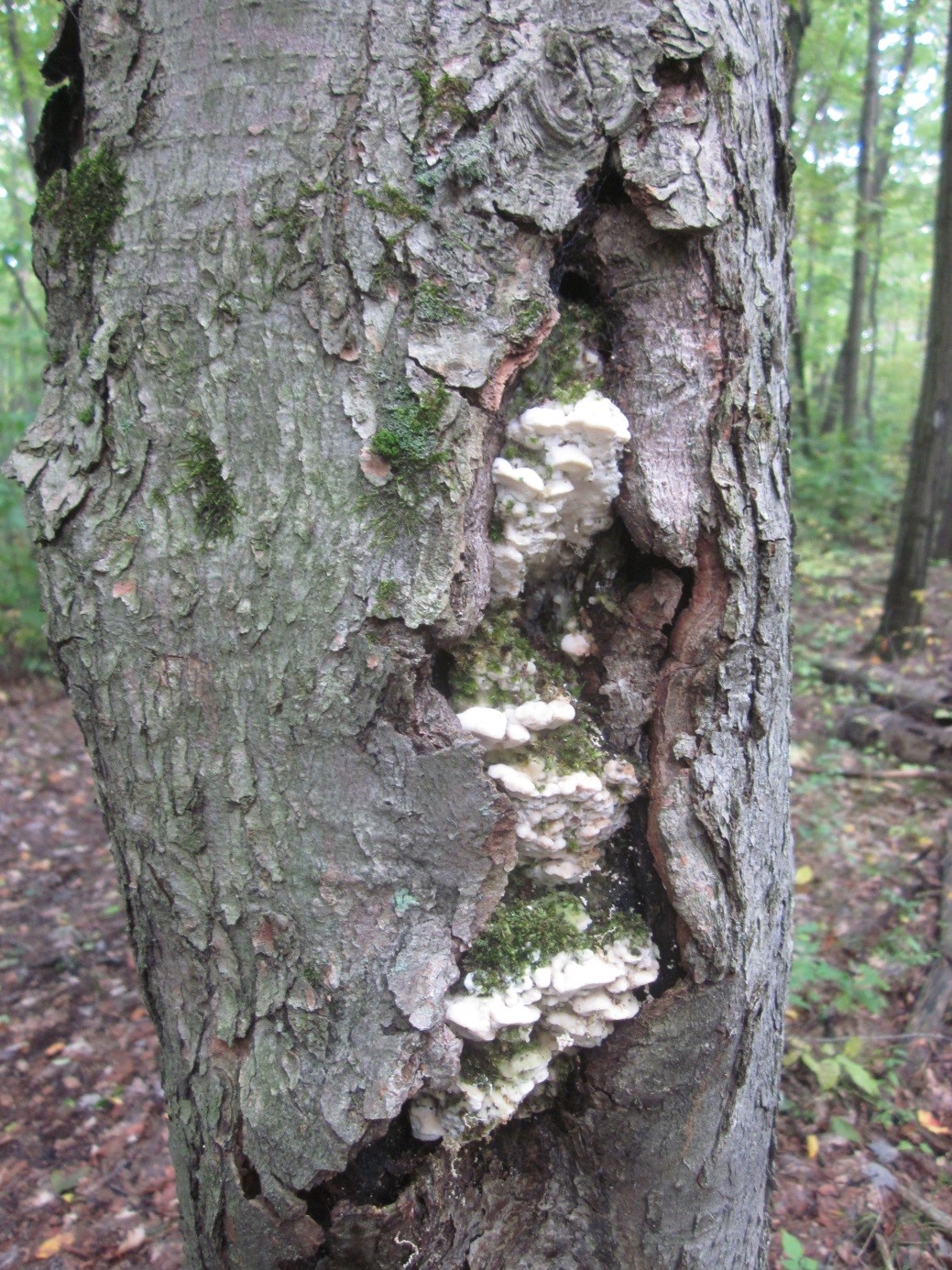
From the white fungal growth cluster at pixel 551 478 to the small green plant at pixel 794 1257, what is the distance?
2475 mm

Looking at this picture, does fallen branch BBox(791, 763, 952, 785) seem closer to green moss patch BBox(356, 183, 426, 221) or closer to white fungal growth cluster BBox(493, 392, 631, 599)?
white fungal growth cluster BBox(493, 392, 631, 599)

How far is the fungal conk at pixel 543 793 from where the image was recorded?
144cm

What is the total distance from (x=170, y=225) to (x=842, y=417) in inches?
681

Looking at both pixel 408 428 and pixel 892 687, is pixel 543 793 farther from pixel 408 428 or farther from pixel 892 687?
pixel 892 687

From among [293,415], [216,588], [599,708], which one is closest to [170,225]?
[293,415]

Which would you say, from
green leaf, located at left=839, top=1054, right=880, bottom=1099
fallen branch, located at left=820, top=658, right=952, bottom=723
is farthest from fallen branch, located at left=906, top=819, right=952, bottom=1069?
fallen branch, located at left=820, top=658, right=952, bottom=723

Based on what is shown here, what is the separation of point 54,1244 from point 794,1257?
99.3 inches

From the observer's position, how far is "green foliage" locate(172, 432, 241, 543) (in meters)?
1.29

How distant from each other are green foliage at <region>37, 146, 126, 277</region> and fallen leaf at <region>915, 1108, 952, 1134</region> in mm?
3921

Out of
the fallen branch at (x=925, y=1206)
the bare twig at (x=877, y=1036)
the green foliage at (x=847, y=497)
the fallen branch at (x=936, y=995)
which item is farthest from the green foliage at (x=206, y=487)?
the green foliage at (x=847, y=497)

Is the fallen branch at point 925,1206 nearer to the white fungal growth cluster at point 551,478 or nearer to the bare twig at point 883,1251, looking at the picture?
the bare twig at point 883,1251

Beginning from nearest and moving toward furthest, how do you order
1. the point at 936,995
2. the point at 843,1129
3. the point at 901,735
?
the point at 843,1129, the point at 936,995, the point at 901,735

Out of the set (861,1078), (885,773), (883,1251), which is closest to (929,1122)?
(861,1078)

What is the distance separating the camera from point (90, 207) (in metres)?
1.35
